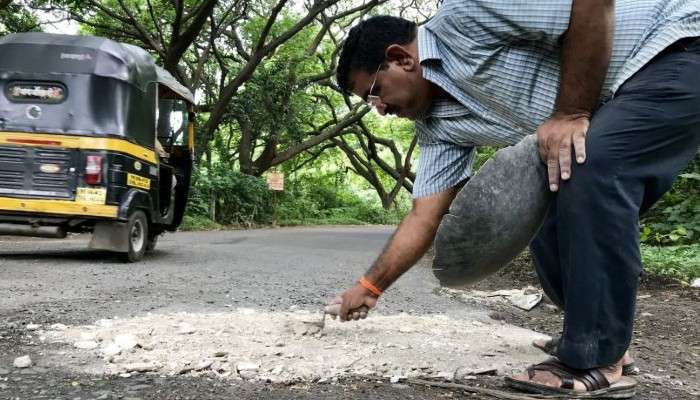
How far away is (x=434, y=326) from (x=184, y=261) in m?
4.38

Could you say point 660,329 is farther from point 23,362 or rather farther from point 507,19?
point 23,362

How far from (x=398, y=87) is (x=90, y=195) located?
4900 millimetres

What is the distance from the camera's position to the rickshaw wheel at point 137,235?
6.54 meters

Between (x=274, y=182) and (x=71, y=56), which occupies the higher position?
(x=71, y=56)

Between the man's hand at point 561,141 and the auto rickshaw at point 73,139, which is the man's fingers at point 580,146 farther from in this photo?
the auto rickshaw at point 73,139

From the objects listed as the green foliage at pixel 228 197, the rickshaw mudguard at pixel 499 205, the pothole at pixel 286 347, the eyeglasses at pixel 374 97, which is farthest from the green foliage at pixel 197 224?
the rickshaw mudguard at pixel 499 205

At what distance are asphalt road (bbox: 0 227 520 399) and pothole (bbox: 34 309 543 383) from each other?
110mm

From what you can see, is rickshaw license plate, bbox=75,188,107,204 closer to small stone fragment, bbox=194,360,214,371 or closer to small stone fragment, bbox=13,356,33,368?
small stone fragment, bbox=13,356,33,368

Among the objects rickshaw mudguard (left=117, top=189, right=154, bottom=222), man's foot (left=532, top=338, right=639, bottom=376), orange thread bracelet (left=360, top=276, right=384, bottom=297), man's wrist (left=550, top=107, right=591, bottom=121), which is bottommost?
man's foot (left=532, top=338, right=639, bottom=376)

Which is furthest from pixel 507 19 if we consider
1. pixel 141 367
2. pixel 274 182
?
pixel 274 182

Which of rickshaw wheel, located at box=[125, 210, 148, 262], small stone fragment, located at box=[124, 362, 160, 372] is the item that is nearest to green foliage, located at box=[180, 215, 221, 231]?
rickshaw wheel, located at box=[125, 210, 148, 262]

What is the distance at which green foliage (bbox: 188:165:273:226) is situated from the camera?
15.0 m

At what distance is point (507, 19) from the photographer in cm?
186

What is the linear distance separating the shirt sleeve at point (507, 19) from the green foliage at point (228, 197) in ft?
43.8
